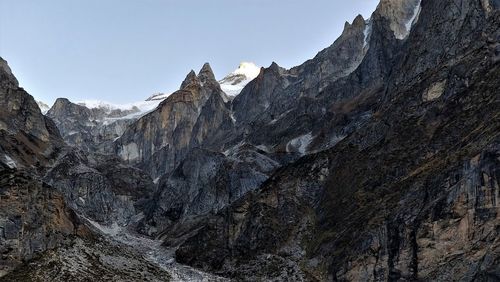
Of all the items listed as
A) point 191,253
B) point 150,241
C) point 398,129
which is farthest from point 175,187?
point 398,129

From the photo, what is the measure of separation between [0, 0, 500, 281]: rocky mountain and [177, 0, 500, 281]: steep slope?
7.5 inches

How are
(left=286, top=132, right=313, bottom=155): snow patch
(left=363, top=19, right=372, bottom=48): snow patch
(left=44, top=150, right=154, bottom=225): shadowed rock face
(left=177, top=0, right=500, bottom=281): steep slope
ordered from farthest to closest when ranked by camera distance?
(left=363, top=19, right=372, bottom=48): snow patch → (left=286, top=132, right=313, bottom=155): snow patch → (left=44, top=150, right=154, bottom=225): shadowed rock face → (left=177, top=0, right=500, bottom=281): steep slope

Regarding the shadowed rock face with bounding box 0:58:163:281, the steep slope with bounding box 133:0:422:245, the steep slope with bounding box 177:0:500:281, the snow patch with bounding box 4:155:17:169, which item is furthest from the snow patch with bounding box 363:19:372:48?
the snow patch with bounding box 4:155:17:169

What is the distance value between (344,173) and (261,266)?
20374mm

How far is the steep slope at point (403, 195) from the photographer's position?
5503 centimetres

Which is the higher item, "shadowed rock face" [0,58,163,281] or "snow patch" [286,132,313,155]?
"snow patch" [286,132,313,155]

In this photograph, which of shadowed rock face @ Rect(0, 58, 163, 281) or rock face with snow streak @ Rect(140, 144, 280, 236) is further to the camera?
rock face with snow streak @ Rect(140, 144, 280, 236)

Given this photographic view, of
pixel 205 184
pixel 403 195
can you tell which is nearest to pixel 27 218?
pixel 403 195

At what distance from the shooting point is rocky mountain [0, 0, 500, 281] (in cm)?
5725

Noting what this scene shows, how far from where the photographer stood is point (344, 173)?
A: 83375mm

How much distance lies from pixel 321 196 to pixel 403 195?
18519 millimetres

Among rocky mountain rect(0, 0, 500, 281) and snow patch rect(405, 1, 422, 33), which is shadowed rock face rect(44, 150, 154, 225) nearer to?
rocky mountain rect(0, 0, 500, 281)

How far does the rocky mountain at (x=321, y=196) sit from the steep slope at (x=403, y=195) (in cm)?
19

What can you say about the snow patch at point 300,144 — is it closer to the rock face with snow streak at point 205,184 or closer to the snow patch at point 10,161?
the rock face with snow streak at point 205,184
